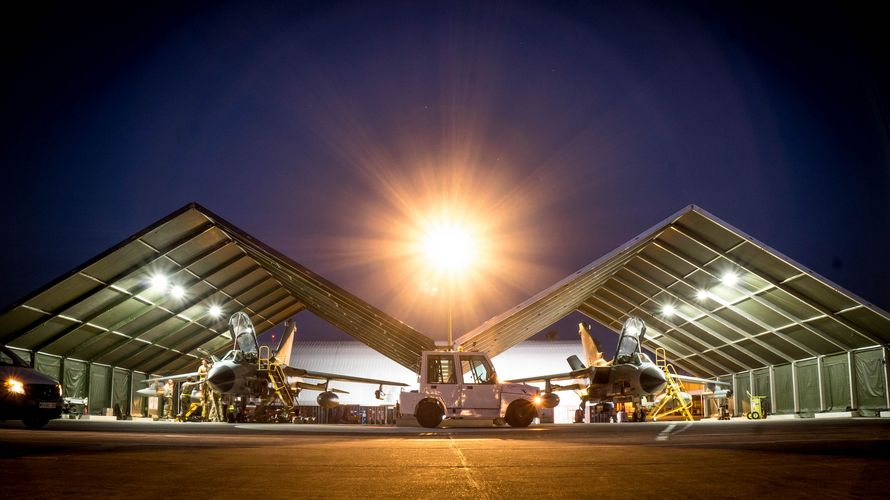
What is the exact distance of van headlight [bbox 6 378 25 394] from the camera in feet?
46.9

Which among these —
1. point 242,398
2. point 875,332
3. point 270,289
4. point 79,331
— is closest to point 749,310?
point 875,332

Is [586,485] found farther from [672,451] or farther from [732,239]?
[732,239]

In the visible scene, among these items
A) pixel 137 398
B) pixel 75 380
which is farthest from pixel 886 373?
pixel 137 398

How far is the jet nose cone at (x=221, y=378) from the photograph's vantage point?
2230 centimetres

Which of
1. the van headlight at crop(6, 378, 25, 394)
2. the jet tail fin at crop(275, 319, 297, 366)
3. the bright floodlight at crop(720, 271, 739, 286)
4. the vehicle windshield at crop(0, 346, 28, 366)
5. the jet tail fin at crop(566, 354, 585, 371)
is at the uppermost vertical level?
the bright floodlight at crop(720, 271, 739, 286)

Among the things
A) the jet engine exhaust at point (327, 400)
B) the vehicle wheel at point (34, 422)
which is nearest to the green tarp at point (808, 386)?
the jet engine exhaust at point (327, 400)

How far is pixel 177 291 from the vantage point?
2861cm

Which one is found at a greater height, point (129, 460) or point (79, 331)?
point (79, 331)

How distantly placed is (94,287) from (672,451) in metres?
23.0

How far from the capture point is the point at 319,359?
51031 millimetres

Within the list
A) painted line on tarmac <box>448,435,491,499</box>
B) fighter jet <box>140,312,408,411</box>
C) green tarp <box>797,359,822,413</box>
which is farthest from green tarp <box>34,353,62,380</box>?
green tarp <box>797,359,822,413</box>

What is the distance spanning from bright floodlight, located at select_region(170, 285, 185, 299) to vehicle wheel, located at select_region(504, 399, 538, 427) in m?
17.0

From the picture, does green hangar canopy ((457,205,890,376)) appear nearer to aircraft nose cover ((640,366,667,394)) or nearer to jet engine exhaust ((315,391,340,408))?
aircraft nose cover ((640,366,667,394))

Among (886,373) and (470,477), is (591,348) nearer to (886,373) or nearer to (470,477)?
(886,373)
